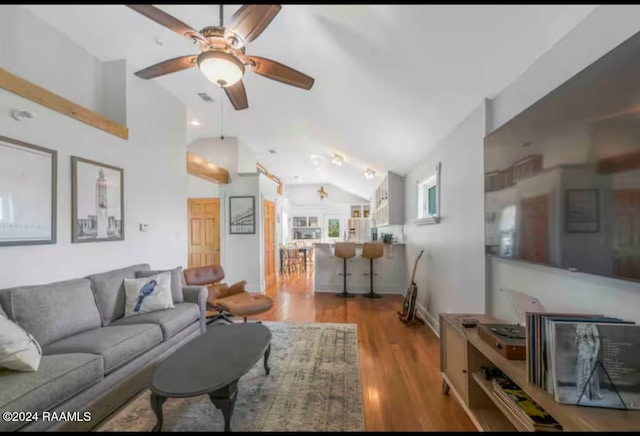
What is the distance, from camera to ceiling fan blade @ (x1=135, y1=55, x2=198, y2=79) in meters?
2.15

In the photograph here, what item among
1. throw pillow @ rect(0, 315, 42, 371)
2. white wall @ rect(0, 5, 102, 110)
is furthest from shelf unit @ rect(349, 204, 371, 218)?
throw pillow @ rect(0, 315, 42, 371)

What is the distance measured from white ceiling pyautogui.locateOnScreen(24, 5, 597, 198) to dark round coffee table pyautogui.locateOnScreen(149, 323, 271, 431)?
7.96 ft

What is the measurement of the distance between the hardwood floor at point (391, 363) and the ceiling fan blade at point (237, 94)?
9.06ft

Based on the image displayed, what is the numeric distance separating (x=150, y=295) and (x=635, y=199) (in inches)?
136

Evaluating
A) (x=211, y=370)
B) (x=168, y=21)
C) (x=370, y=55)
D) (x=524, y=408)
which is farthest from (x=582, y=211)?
(x=168, y=21)

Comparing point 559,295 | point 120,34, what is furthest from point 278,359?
point 120,34

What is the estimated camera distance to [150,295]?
9.16 ft

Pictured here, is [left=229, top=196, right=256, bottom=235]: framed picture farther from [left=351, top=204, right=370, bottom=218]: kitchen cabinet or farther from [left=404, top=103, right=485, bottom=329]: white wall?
[left=351, top=204, right=370, bottom=218]: kitchen cabinet

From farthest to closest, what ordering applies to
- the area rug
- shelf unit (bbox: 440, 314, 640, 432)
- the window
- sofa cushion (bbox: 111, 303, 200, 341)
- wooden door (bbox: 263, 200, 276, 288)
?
1. wooden door (bbox: 263, 200, 276, 288)
2. the window
3. sofa cushion (bbox: 111, 303, 200, 341)
4. the area rug
5. shelf unit (bbox: 440, 314, 640, 432)

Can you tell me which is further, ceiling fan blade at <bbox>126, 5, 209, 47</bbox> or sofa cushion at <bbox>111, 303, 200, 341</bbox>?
sofa cushion at <bbox>111, 303, 200, 341</bbox>

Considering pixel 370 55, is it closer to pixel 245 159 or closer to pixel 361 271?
pixel 361 271

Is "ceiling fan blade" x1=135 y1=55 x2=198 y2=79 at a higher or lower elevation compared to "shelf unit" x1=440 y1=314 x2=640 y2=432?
higher

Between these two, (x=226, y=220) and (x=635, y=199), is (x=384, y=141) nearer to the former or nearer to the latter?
(x=635, y=199)

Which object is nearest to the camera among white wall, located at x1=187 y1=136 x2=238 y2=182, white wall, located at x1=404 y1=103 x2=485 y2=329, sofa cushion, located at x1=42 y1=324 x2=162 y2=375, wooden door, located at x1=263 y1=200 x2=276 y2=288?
sofa cushion, located at x1=42 y1=324 x2=162 y2=375
